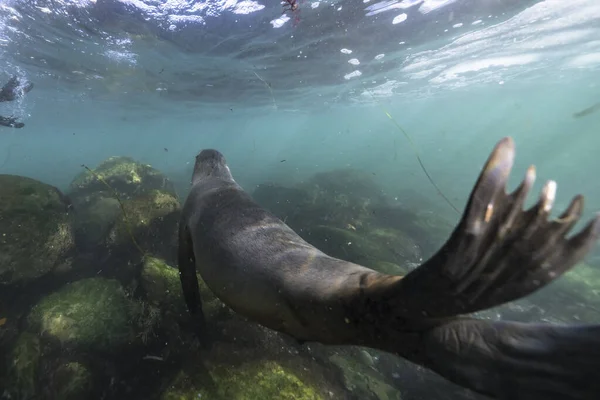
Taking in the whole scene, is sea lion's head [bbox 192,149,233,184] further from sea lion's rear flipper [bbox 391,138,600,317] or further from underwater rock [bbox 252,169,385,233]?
underwater rock [bbox 252,169,385,233]

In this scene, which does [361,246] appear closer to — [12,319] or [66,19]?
[12,319]

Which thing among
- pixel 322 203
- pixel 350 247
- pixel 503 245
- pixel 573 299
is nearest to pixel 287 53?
pixel 322 203

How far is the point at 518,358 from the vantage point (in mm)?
1459

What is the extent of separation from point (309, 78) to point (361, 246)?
18.5 m

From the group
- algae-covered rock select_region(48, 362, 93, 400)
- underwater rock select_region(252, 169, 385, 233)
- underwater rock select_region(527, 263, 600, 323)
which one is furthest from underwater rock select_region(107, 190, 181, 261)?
underwater rock select_region(527, 263, 600, 323)

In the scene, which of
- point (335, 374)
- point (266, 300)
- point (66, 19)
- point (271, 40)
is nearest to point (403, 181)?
point (271, 40)

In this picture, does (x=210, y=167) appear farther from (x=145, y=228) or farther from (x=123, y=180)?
(x=123, y=180)

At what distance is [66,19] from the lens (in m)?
12.9

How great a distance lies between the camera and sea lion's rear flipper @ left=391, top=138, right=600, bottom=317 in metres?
1.33

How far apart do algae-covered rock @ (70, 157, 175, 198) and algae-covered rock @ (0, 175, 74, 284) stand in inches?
213

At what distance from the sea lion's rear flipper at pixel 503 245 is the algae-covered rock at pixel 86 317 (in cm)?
461

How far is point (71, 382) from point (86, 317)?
1047 millimetres

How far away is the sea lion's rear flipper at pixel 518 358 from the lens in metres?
1.36

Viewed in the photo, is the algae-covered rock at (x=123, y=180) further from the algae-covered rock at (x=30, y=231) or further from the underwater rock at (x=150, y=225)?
the algae-covered rock at (x=30, y=231)
